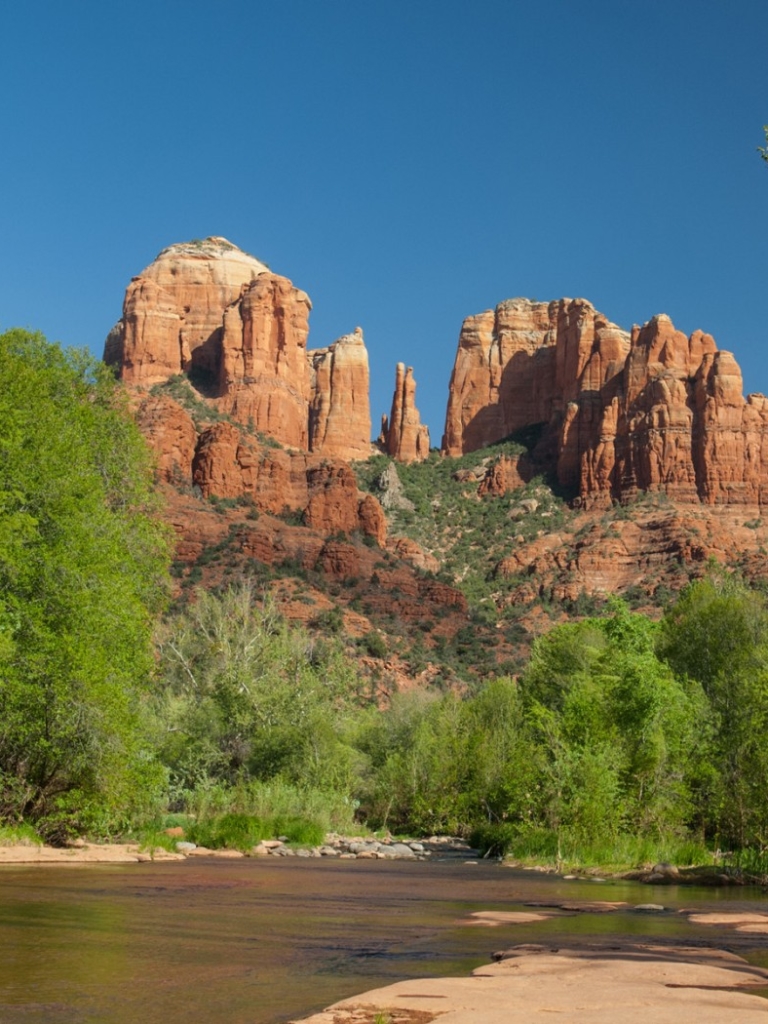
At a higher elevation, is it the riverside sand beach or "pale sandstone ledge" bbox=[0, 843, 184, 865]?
the riverside sand beach

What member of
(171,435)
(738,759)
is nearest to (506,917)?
(738,759)

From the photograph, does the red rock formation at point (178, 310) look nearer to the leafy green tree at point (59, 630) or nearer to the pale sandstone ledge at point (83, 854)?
the leafy green tree at point (59, 630)

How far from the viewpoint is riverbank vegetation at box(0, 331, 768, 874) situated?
816 inches

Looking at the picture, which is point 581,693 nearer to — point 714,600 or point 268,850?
point 268,850

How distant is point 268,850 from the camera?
103 ft

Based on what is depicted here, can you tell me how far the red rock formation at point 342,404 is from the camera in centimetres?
14138

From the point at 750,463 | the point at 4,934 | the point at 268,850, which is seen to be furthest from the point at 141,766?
the point at 750,463

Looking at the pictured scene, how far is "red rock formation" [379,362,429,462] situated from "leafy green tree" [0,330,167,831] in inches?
5009

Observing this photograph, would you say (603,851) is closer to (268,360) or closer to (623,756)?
(623,756)

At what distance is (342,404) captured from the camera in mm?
143500

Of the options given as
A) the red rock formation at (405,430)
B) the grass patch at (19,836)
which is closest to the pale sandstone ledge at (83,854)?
the grass patch at (19,836)

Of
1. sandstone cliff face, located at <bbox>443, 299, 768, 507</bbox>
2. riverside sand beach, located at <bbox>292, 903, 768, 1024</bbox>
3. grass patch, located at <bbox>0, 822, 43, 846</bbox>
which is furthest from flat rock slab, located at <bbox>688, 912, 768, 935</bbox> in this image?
sandstone cliff face, located at <bbox>443, 299, 768, 507</bbox>

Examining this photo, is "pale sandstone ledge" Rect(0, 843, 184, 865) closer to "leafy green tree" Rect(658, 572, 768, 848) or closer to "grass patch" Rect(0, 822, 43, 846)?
"grass patch" Rect(0, 822, 43, 846)

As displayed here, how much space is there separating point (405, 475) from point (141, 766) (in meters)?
120
